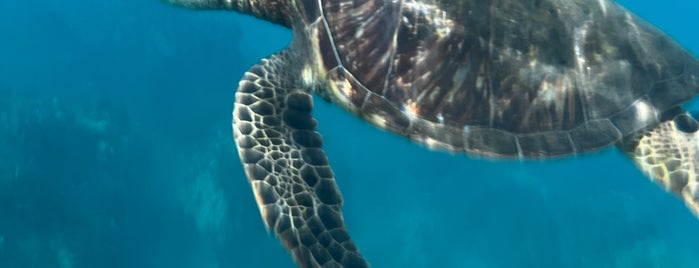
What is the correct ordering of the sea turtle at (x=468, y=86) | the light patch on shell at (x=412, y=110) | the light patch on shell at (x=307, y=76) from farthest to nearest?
the light patch on shell at (x=307, y=76), the light patch on shell at (x=412, y=110), the sea turtle at (x=468, y=86)

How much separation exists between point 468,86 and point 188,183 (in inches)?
368

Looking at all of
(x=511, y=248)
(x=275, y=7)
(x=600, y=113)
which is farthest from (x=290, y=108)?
(x=511, y=248)

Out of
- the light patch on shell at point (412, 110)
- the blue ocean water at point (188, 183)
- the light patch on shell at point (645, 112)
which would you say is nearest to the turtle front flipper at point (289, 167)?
the light patch on shell at point (412, 110)

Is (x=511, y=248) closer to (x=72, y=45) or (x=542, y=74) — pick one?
(x=542, y=74)

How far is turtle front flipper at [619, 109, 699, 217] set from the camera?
13.3 feet

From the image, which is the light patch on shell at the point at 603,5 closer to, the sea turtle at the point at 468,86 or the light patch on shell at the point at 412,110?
the sea turtle at the point at 468,86

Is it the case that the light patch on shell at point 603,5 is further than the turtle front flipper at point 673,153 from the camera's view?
No

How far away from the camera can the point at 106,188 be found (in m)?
11.0

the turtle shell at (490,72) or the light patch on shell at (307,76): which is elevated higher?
the turtle shell at (490,72)

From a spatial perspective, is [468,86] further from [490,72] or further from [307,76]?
[307,76]

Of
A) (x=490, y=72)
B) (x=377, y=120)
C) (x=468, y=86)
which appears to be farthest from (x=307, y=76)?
(x=490, y=72)

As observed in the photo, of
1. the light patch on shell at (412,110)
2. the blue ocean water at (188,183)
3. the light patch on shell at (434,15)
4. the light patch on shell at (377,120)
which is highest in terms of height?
the light patch on shell at (434,15)

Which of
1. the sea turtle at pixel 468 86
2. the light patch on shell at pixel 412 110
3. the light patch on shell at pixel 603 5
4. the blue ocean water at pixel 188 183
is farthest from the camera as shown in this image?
the blue ocean water at pixel 188 183

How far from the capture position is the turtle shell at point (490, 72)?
368cm
